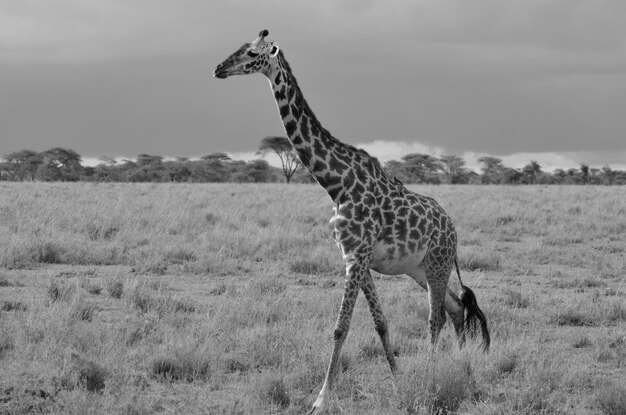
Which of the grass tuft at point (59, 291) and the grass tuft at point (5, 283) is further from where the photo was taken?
the grass tuft at point (5, 283)

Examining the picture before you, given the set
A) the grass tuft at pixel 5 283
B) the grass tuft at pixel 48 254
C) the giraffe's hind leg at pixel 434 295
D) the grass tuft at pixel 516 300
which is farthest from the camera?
the grass tuft at pixel 48 254

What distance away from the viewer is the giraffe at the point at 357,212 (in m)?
6.49

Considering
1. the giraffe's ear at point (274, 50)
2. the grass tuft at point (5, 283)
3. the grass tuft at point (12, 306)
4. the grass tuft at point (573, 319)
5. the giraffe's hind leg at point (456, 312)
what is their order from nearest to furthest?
the giraffe's ear at point (274, 50) → the giraffe's hind leg at point (456, 312) → the grass tuft at point (12, 306) → the grass tuft at point (573, 319) → the grass tuft at point (5, 283)

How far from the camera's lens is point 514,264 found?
15102 millimetres

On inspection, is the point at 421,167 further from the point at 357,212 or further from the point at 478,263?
the point at 357,212

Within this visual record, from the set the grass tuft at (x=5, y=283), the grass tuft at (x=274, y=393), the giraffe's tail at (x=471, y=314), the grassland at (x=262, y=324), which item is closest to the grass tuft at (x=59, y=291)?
the grassland at (x=262, y=324)

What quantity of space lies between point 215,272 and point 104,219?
6398 mm

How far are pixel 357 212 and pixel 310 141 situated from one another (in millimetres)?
722

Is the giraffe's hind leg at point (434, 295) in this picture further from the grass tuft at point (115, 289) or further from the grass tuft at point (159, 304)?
the grass tuft at point (115, 289)

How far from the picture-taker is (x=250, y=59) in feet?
21.2

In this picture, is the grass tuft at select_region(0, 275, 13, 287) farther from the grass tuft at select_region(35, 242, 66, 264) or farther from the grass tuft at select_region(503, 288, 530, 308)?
the grass tuft at select_region(503, 288, 530, 308)

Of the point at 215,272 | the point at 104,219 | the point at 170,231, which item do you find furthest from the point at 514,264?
the point at 104,219

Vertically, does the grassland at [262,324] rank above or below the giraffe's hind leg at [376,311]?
below

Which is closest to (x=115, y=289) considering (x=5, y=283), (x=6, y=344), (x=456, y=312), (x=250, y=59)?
(x=5, y=283)
